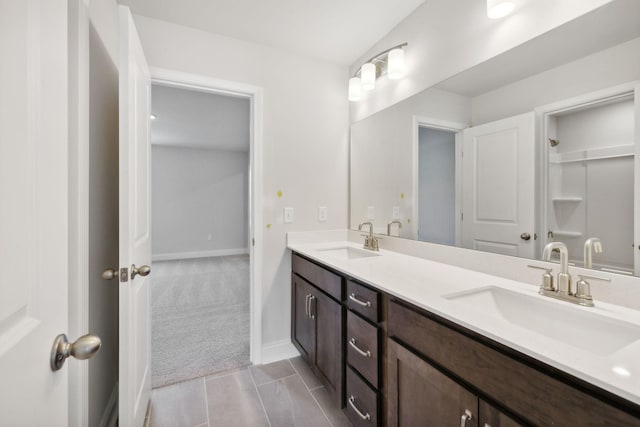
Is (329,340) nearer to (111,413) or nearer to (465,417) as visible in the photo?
(465,417)

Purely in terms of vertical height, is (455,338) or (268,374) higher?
(455,338)

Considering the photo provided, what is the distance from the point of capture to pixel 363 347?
1280mm

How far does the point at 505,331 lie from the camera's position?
2.43 ft

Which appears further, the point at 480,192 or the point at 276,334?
the point at 276,334

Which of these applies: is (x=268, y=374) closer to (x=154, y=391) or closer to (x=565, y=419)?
(x=154, y=391)

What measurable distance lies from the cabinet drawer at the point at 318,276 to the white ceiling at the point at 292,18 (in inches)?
62.7

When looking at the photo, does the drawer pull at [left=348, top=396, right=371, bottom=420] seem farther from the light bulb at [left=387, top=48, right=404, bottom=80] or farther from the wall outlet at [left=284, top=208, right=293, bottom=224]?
the light bulb at [left=387, top=48, right=404, bottom=80]

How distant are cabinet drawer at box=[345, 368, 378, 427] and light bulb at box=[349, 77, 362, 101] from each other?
193cm

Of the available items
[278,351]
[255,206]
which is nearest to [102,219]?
[255,206]

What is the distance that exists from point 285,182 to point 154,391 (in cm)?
163

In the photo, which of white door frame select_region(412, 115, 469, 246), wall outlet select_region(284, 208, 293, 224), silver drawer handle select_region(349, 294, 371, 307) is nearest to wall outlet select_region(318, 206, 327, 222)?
wall outlet select_region(284, 208, 293, 224)

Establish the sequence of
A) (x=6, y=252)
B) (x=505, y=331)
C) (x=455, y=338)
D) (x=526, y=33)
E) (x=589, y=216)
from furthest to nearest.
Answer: (x=526, y=33) → (x=589, y=216) → (x=455, y=338) → (x=505, y=331) → (x=6, y=252)

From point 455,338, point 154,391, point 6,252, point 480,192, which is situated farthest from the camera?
point 154,391

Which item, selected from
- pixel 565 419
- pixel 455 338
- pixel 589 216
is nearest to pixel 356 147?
pixel 589 216
